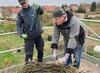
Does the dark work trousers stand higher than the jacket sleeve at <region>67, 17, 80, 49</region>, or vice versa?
the jacket sleeve at <region>67, 17, 80, 49</region>

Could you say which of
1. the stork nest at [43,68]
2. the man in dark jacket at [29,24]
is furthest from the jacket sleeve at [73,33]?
the man in dark jacket at [29,24]

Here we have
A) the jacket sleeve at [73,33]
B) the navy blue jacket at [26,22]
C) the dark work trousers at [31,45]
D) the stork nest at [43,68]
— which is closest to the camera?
the stork nest at [43,68]

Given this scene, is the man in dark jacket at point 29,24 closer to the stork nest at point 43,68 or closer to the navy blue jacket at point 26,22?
the navy blue jacket at point 26,22

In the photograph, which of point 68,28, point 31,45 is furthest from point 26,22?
point 68,28

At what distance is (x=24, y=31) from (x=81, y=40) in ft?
2.88

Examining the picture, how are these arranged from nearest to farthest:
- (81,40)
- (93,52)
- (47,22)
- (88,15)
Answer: (81,40) < (93,52) < (47,22) < (88,15)

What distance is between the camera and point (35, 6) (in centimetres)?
245

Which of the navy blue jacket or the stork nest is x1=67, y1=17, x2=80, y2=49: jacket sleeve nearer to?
the stork nest

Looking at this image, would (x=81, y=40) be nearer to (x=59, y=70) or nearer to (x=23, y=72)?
(x=59, y=70)

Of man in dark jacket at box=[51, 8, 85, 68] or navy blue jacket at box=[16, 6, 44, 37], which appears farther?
navy blue jacket at box=[16, 6, 44, 37]

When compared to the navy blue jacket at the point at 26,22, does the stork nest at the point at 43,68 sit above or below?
below

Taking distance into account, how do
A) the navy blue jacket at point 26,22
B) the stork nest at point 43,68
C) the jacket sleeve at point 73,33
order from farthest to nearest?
the navy blue jacket at point 26,22 < the jacket sleeve at point 73,33 < the stork nest at point 43,68

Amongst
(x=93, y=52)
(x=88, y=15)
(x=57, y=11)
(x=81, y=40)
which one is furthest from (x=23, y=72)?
Result: (x=88, y=15)

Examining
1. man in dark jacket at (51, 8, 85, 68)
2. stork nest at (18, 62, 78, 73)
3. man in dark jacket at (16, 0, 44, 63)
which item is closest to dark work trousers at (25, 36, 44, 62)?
man in dark jacket at (16, 0, 44, 63)
